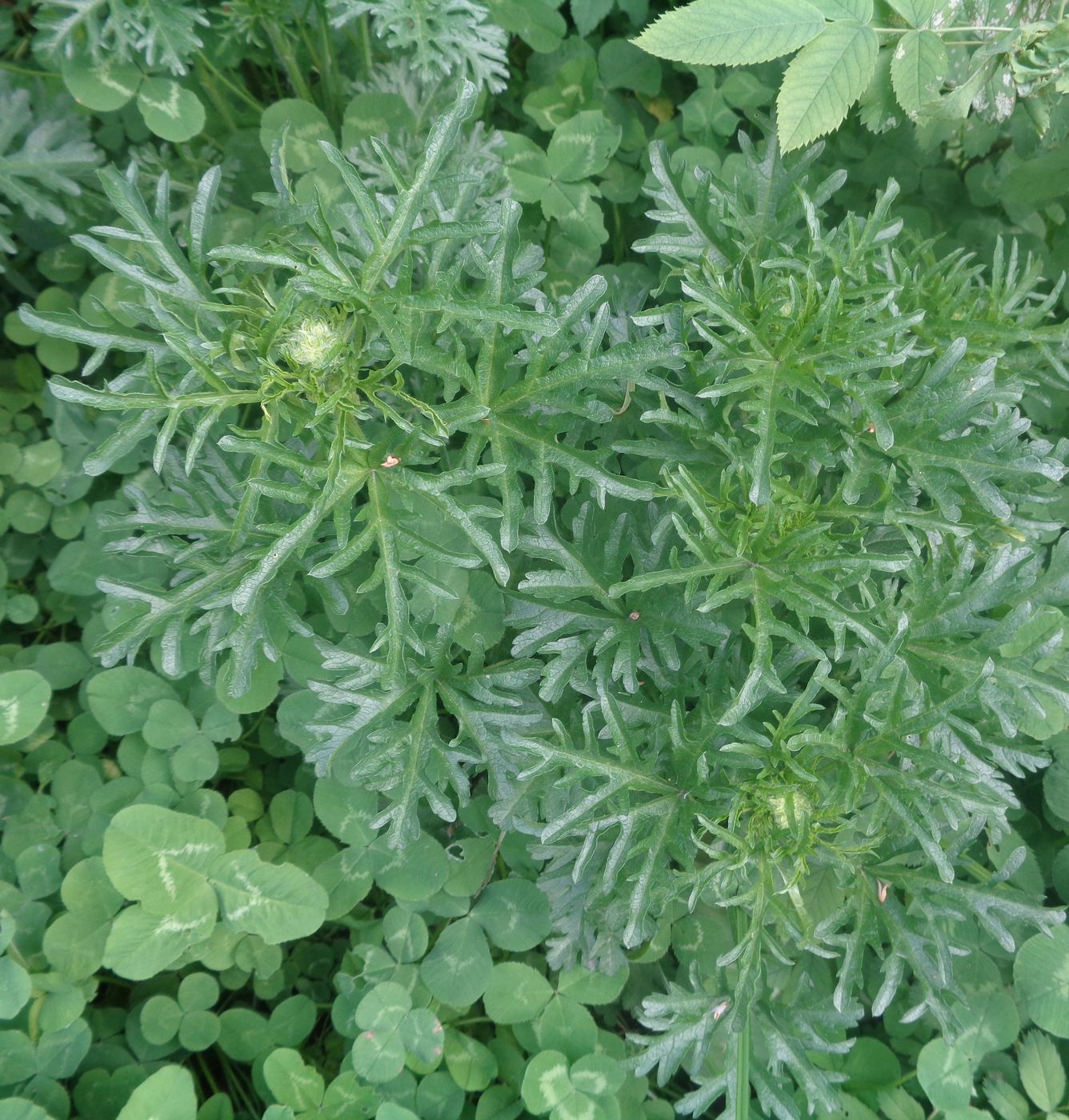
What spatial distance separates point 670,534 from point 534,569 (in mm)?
383

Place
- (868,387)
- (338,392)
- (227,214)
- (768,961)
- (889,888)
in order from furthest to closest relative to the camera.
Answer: (227,214) < (768,961) < (889,888) < (868,387) < (338,392)

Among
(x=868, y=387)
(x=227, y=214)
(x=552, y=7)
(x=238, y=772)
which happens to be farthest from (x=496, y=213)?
(x=238, y=772)

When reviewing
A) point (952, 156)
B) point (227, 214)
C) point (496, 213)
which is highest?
point (496, 213)

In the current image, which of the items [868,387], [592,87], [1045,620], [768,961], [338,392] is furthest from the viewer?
[592,87]

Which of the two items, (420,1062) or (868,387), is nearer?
(868,387)

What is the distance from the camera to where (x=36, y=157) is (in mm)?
2492

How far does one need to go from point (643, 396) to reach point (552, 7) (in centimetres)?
151

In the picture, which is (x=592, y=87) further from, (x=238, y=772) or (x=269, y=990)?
(x=269, y=990)

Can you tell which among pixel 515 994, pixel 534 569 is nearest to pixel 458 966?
pixel 515 994

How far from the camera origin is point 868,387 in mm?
1645

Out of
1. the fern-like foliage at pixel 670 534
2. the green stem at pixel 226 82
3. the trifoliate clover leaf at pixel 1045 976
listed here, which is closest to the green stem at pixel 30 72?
the green stem at pixel 226 82

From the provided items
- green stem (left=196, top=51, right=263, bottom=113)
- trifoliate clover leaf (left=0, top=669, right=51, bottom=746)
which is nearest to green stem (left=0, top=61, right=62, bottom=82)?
green stem (left=196, top=51, right=263, bottom=113)

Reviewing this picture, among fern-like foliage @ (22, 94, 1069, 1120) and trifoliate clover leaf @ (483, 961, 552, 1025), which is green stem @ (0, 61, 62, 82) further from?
trifoliate clover leaf @ (483, 961, 552, 1025)

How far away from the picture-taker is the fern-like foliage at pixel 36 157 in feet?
8.07
